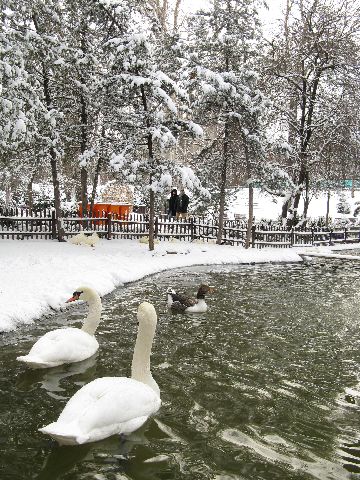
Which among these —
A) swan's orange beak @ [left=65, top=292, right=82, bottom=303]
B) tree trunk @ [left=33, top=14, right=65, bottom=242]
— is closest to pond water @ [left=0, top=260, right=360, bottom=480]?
swan's orange beak @ [left=65, top=292, right=82, bottom=303]

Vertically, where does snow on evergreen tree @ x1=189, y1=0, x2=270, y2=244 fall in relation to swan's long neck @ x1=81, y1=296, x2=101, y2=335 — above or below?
above

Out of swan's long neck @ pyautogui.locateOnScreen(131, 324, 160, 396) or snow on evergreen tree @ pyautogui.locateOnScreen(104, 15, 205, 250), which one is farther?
snow on evergreen tree @ pyautogui.locateOnScreen(104, 15, 205, 250)

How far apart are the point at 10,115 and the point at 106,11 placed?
6271 millimetres

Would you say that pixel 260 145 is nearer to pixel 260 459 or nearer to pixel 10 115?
pixel 10 115

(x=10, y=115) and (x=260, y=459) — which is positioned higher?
(x=10, y=115)

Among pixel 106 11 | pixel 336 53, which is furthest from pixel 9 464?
pixel 336 53

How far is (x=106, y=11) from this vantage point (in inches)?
725

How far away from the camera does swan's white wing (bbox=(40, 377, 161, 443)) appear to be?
424 centimetres

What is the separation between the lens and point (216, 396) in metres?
6.02

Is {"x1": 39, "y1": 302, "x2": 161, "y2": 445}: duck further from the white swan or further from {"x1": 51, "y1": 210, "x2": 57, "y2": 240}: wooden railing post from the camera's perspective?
{"x1": 51, "y1": 210, "x2": 57, "y2": 240}: wooden railing post

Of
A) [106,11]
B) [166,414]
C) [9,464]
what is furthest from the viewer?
[106,11]

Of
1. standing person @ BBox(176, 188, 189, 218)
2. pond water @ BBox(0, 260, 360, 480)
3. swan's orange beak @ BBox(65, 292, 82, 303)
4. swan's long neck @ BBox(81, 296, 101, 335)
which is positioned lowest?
pond water @ BBox(0, 260, 360, 480)

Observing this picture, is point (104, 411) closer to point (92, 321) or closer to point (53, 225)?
point (92, 321)

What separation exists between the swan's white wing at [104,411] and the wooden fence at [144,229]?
1801 cm
